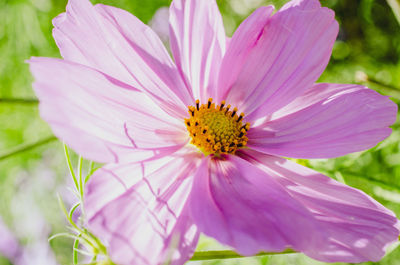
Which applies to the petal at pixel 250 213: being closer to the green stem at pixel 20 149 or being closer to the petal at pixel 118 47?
the petal at pixel 118 47

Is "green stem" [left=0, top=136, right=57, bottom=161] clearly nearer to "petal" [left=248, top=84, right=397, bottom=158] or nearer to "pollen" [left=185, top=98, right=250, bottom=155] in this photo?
"pollen" [left=185, top=98, right=250, bottom=155]

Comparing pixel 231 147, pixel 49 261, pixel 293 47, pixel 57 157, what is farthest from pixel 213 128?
pixel 57 157

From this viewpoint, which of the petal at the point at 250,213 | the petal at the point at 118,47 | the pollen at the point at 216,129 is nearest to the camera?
the petal at the point at 250,213

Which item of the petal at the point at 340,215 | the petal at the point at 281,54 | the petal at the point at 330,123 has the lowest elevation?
the petal at the point at 340,215

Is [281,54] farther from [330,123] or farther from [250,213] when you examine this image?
[250,213]

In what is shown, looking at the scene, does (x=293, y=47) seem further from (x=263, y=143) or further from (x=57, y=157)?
(x=57, y=157)

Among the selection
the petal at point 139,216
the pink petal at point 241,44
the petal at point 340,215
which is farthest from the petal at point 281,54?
the petal at point 139,216

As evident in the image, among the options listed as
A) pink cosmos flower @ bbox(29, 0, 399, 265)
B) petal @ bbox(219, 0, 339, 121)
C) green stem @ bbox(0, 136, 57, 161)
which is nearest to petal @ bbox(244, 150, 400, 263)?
pink cosmos flower @ bbox(29, 0, 399, 265)
